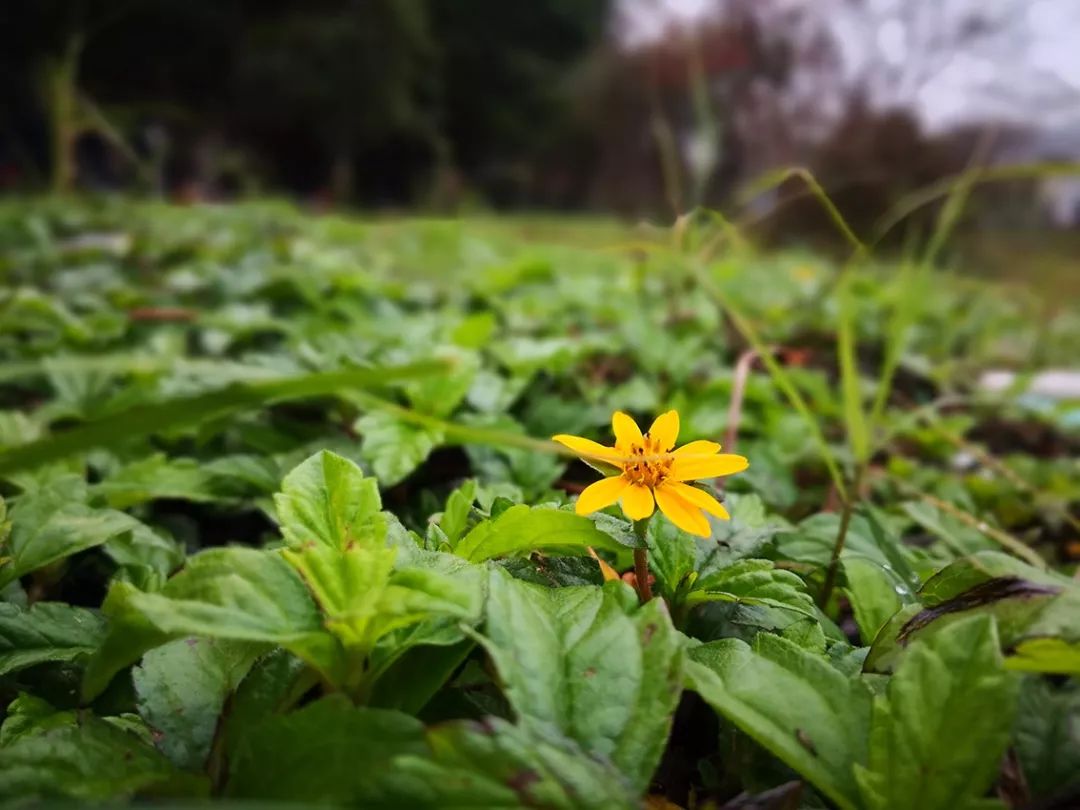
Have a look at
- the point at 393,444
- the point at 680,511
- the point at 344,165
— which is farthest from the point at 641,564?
the point at 344,165

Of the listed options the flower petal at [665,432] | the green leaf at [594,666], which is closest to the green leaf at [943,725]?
the green leaf at [594,666]

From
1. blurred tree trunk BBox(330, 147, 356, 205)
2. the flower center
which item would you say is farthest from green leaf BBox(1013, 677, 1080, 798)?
blurred tree trunk BBox(330, 147, 356, 205)

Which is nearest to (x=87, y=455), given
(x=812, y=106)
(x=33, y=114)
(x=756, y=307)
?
(x=756, y=307)

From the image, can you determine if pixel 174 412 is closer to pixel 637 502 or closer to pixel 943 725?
pixel 637 502

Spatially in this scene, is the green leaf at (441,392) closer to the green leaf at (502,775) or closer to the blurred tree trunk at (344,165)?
the green leaf at (502,775)

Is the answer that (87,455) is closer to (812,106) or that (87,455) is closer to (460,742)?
(460,742)
